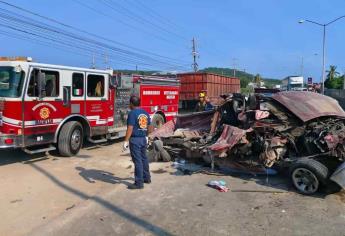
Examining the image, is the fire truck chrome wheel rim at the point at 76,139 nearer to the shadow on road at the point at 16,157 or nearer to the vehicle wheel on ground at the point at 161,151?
the shadow on road at the point at 16,157

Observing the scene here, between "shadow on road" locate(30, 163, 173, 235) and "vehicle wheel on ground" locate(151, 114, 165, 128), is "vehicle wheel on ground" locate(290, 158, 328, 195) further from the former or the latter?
"vehicle wheel on ground" locate(151, 114, 165, 128)

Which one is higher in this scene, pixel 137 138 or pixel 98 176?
pixel 137 138

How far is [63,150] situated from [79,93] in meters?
1.70

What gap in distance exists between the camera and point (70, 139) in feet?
38.0

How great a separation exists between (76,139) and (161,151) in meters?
2.81

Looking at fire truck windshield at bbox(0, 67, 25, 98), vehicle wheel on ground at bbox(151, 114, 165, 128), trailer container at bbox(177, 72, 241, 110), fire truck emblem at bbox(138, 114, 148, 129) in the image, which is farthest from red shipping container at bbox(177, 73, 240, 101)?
fire truck emblem at bbox(138, 114, 148, 129)

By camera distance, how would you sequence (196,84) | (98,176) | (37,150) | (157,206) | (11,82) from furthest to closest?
(196,84) < (37,150) < (11,82) < (98,176) < (157,206)

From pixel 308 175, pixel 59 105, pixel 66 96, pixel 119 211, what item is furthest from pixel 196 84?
pixel 119 211

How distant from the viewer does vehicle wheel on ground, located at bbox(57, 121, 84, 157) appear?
11.4 meters

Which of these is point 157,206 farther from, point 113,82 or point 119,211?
point 113,82

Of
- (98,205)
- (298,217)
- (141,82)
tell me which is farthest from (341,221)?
(141,82)

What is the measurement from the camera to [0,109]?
392 inches

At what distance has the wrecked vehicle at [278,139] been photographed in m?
7.59

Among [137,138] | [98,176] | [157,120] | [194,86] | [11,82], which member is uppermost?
[194,86]
